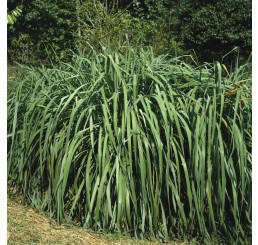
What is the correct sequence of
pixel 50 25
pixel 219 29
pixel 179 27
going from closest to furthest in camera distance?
pixel 219 29, pixel 50 25, pixel 179 27

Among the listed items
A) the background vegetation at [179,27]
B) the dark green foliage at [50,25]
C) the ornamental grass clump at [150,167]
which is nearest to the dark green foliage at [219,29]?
the background vegetation at [179,27]

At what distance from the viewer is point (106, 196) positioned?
2.34m

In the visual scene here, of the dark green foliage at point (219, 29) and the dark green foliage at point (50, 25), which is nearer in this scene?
the dark green foliage at point (219, 29)

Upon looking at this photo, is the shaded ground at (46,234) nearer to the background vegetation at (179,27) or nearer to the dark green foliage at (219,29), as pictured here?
the background vegetation at (179,27)

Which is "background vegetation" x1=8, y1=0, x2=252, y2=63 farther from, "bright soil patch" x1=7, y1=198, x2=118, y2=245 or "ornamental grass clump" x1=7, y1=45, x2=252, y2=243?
"bright soil patch" x1=7, y1=198, x2=118, y2=245

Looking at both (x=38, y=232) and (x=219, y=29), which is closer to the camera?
(x=38, y=232)

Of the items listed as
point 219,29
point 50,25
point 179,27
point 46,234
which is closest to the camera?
point 46,234

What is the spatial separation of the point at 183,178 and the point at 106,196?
0.65 meters

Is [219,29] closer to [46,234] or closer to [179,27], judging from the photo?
[179,27]

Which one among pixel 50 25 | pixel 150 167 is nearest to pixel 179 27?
pixel 50 25

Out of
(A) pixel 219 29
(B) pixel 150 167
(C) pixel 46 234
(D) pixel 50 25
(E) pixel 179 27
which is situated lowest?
(C) pixel 46 234

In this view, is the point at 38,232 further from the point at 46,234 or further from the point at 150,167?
the point at 150,167

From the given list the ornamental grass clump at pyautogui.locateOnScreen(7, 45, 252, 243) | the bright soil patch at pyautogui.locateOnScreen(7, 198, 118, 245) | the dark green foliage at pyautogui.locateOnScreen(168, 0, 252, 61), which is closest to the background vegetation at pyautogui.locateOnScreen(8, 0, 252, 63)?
the dark green foliage at pyautogui.locateOnScreen(168, 0, 252, 61)

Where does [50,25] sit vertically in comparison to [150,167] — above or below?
above
